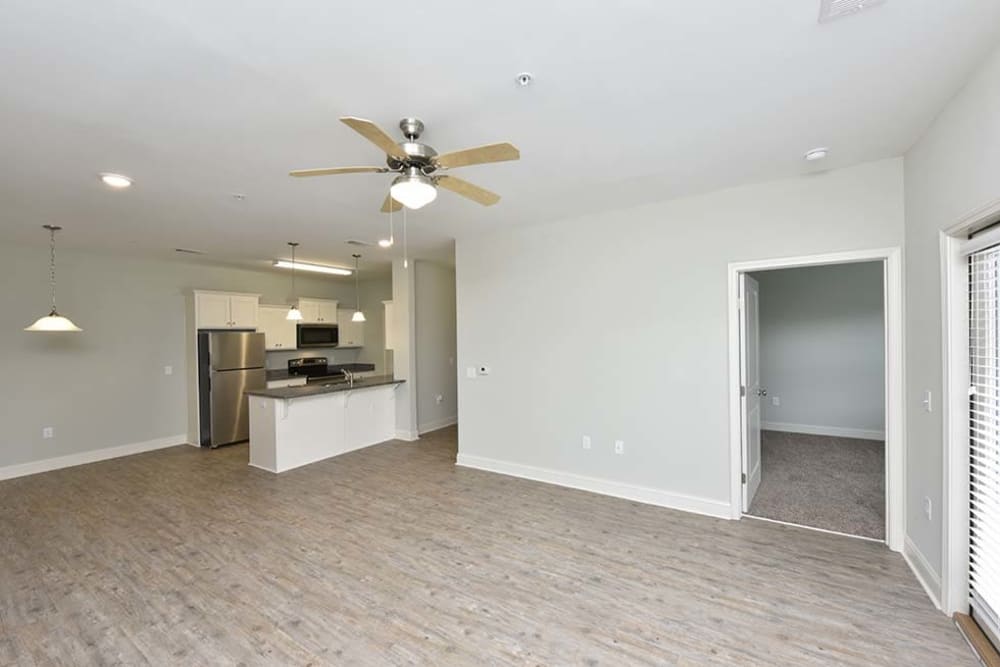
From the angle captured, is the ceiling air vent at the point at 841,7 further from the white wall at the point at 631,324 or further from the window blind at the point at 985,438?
the white wall at the point at 631,324

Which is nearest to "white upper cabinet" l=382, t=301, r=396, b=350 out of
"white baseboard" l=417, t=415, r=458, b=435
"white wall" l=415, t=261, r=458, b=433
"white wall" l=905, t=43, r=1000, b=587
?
"white wall" l=415, t=261, r=458, b=433

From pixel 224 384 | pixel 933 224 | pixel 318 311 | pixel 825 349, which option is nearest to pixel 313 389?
pixel 224 384

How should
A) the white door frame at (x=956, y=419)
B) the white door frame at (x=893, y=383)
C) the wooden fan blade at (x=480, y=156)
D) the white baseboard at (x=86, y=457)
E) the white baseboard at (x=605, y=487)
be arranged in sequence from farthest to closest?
the white baseboard at (x=86, y=457), the white baseboard at (x=605, y=487), the white door frame at (x=893, y=383), the white door frame at (x=956, y=419), the wooden fan blade at (x=480, y=156)

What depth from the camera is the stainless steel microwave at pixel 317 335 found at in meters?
7.36

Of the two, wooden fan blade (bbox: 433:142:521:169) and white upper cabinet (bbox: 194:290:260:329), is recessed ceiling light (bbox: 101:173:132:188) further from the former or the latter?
white upper cabinet (bbox: 194:290:260:329)

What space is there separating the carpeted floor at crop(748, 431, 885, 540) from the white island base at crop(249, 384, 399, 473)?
14.9ft

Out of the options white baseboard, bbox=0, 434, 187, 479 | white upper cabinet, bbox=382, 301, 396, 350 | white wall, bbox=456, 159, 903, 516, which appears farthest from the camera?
white upper cabinet, bbox=382, 301, 396, 350

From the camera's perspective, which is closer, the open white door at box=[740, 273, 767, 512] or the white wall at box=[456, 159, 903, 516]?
the white wall at box=[456, 159, 903, 516]

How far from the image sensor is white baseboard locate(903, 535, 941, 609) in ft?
7.64

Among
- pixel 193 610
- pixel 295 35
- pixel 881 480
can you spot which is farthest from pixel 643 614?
pixel 881 480

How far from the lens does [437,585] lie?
2.58 m

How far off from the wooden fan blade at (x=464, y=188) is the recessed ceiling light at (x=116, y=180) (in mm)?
2363

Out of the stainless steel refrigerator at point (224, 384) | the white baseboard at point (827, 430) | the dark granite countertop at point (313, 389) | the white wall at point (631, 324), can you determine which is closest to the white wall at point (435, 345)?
the dark granite countertop at point (313, 389)

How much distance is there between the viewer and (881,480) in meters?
4.18
